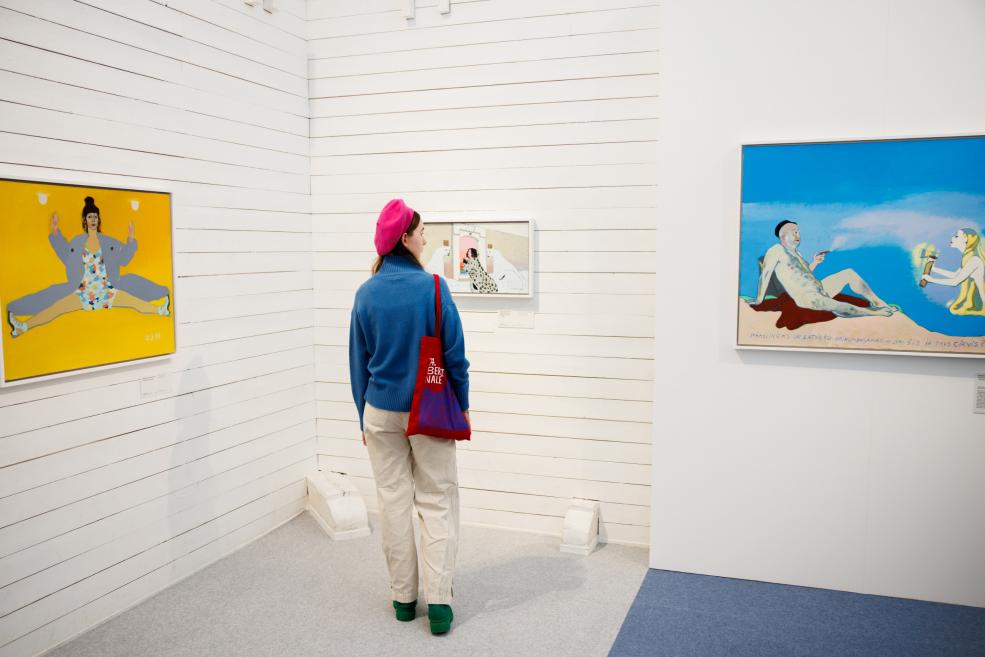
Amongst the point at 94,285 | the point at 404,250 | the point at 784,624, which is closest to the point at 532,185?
the point at 404,250

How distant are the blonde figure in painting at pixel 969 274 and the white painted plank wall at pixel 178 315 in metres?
3.39

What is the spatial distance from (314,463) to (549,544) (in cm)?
160

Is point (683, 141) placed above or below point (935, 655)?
above

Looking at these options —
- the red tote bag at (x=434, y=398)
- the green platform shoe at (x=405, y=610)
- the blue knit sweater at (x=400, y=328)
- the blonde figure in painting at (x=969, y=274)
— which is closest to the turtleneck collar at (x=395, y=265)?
the blue knit sweater at (x=400, y=328)

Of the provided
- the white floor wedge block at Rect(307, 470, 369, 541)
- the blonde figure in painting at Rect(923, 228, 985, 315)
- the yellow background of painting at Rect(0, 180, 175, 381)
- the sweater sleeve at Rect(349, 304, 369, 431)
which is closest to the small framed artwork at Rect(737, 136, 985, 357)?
the blonde figure in painting at Rect(923, 228, 985, 315)

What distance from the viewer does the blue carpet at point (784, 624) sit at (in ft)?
9.98

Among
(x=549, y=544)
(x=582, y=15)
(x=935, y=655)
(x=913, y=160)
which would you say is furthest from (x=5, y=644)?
(x=913, y=160)

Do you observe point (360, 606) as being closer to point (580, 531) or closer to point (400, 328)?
point (580, 531)

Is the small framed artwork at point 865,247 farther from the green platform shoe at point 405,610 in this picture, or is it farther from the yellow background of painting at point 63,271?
the yellow background of painting at point 63,271

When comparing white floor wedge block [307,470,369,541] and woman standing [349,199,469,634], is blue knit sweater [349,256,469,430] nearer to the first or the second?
woman standing [349,199,469,634]

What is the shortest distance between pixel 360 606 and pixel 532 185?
2325 millimetres

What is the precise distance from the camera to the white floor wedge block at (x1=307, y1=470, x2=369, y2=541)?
168 inches

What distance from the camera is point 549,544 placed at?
4211 mm

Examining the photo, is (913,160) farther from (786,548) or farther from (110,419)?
(110,419)
